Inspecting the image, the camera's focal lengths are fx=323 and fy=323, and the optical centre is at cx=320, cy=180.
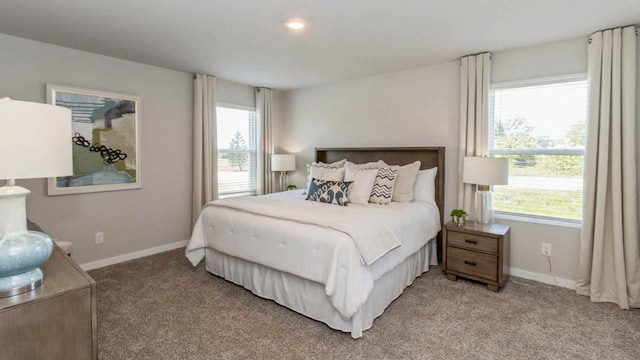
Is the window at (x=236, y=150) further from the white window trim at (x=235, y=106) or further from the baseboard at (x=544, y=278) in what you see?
the baseboard at (x=544, y=278)

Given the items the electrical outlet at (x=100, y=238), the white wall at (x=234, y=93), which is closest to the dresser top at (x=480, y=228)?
the white wall at (x=234, y=93)

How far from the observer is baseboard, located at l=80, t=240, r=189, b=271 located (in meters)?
3.52

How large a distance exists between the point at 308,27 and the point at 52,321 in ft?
8.29

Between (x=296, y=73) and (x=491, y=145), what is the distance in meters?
2.50

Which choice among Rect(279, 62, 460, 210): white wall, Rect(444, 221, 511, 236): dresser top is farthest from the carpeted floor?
Rect(279, 62, 460, 210): white wall

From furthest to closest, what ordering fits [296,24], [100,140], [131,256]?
[131,256] < [100,140] < [296,24]

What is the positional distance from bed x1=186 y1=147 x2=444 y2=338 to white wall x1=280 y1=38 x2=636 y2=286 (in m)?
0.86

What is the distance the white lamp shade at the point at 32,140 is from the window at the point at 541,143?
143 inches

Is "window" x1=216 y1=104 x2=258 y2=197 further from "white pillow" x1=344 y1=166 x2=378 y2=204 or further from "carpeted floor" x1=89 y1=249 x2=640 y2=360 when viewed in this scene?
"white pillow" x1=344 y1=166 x2=378 y2=204

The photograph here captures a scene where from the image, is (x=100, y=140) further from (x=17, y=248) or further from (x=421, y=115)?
(x=421, y=115)

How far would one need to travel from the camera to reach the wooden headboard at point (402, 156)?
3.71 metres

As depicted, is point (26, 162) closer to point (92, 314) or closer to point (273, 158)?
point (92, 314)

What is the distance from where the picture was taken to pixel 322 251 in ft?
7.45

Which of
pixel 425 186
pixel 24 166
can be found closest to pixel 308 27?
pixel 425 186
